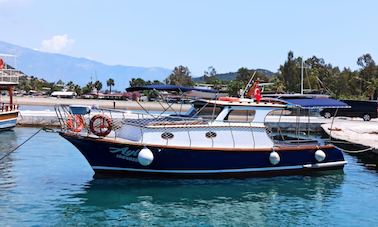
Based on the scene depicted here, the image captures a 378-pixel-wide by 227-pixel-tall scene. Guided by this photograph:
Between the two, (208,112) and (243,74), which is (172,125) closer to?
(208,112)

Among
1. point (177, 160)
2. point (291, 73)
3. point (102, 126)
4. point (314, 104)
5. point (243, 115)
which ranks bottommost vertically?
point (177, 160)

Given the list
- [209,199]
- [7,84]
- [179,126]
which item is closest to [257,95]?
[179,126]

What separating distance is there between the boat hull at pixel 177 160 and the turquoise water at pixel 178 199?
345 mm

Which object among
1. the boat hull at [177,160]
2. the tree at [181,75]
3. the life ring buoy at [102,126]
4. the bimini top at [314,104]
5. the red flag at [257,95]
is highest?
the tree at [181,75]

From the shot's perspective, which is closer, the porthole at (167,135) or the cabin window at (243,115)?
the porthole at (167,135)

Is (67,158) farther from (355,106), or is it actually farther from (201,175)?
(355,106)

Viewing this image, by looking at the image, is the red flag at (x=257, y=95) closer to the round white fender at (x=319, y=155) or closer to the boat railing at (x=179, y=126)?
the boat railing at (x=179, y=126)

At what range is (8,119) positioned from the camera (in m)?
35.0

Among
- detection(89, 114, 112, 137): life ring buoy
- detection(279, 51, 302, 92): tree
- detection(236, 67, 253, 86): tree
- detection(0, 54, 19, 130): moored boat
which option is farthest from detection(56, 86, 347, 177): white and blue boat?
detection(236, 67, 253, 86): tree

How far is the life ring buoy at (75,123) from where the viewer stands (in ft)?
60.6

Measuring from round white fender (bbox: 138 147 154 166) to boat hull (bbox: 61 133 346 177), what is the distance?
0.18m

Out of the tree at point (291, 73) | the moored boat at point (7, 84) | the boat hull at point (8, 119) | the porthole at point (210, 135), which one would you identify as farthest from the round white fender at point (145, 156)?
the tree at point (291, 73)

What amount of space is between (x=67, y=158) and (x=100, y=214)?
10040mm

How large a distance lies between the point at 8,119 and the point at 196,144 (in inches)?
828
